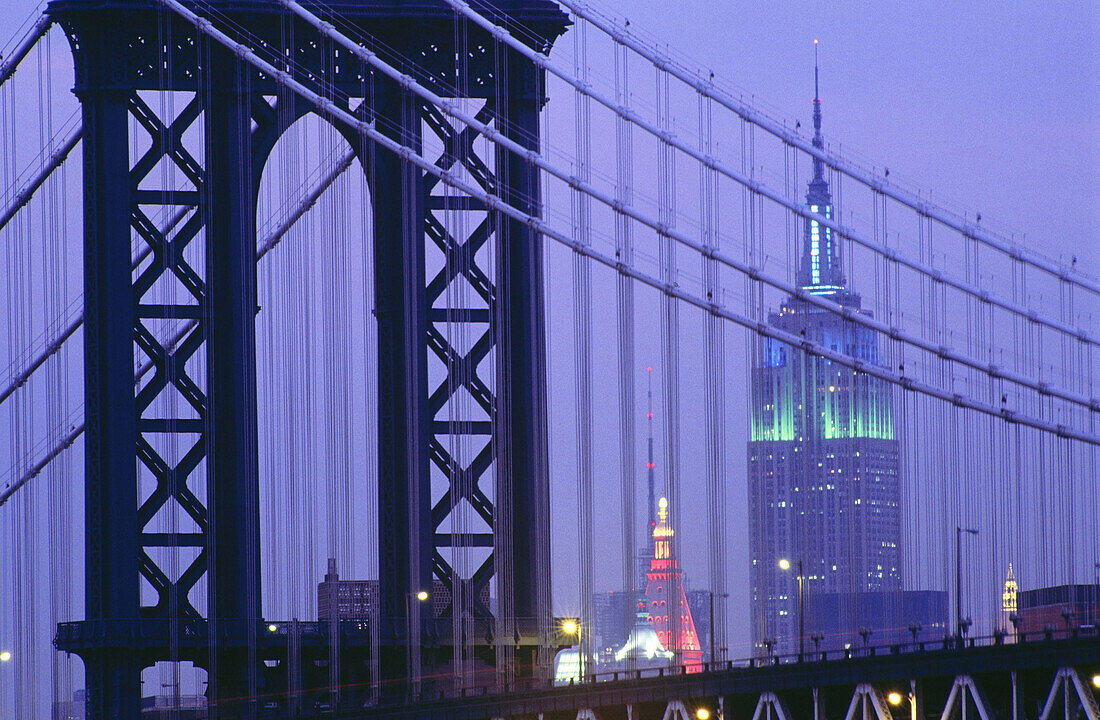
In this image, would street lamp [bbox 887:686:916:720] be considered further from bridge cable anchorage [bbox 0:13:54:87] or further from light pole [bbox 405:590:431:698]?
bridge cable anchorage [bbox 0:13:54:87]

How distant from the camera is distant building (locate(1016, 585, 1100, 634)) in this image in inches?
2953

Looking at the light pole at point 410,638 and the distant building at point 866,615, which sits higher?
the light pole at point 410,638

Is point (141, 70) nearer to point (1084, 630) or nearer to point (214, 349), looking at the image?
point (214, 349)

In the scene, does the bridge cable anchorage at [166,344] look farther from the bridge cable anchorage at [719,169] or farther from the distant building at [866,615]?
the distant building at [866,615]

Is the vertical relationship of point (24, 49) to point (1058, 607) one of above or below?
above

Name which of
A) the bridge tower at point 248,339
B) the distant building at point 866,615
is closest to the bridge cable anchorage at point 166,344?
the bridge tower at point 248,339

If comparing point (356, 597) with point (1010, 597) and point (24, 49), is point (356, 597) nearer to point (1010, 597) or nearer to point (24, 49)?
point (24, 49)

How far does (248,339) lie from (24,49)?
11216 millimetres

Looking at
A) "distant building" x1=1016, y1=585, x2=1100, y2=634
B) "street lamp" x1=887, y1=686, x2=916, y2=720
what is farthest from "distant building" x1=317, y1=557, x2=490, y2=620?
"distant building" x1=1016, y1=585, x2=1100, y2=634

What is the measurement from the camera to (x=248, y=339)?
61938 millimetres

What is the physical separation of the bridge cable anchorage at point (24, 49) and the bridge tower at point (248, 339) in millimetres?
2317

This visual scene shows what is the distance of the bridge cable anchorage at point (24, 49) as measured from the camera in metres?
64.4

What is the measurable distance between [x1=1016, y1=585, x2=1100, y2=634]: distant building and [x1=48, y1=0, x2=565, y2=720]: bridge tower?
17188 mm

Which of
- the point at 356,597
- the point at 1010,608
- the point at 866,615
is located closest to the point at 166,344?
the point at 356,597
